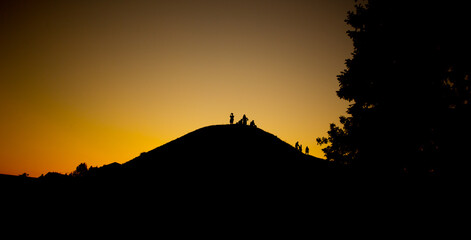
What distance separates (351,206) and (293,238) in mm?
1640

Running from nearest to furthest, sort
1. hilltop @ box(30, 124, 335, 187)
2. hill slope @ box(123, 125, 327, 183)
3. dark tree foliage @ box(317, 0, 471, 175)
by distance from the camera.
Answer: hilltop @ box(30, 124, 335, 187) < hill slope @ box(123, 125, 327, 183) < dark tree foliage @ box(317, 0, 471, 175)

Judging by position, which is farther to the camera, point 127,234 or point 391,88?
point 391,88

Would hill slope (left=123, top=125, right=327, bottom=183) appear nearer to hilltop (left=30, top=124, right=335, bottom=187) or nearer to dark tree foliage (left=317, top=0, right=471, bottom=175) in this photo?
hilltop (left=30, top=124, right=335, bottom=187)

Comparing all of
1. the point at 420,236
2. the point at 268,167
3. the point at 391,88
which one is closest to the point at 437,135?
the point at 391,88

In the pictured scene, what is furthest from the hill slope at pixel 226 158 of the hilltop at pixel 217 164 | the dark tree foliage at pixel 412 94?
the dark tree foliage at pixel 412 94

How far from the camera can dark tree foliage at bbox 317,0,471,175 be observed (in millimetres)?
7312

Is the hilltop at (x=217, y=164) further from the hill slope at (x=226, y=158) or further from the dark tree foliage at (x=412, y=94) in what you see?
the dark tree foliage at (x=412, y=94)

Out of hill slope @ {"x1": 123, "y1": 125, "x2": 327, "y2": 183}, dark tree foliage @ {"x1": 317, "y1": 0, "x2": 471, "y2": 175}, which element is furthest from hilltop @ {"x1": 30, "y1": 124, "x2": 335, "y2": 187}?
dark tree foliage @ {"x1": 317, "y1": 0, "x2": 471, "y2": 175}

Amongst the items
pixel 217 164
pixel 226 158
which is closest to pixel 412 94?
pixel 226 158

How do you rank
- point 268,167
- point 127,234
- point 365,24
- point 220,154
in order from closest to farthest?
Result: point 127,234 → point 268,167 → point 220,154 → point 365,24

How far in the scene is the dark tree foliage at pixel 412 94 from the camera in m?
7.31

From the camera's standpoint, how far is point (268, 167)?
230 inches

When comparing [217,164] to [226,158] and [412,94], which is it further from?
[412,94]

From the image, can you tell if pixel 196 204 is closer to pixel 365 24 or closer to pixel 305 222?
pixel 305 222
